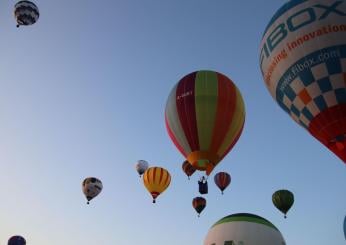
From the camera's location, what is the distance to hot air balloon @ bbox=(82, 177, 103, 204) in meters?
26.7

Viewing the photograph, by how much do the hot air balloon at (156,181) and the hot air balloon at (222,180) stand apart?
9.92 ft

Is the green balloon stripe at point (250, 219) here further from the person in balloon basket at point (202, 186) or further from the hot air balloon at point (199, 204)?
the hot air balloon at point (199, 204)

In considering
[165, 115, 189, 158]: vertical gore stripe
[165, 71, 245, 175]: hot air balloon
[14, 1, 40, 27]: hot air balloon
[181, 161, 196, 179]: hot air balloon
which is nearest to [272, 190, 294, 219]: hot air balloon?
[181, 161, 196, 179]: hot air balloon

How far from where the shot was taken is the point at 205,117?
56.0 ft

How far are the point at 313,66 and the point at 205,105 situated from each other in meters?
5.35

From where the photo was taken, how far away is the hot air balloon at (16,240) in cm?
2628

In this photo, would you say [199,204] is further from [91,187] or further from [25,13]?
[25,13]

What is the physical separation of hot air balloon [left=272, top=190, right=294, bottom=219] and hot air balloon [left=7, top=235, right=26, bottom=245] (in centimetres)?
1580

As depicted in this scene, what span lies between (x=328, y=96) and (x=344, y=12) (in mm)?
2652

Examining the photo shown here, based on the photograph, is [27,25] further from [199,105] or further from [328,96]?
[328,96]

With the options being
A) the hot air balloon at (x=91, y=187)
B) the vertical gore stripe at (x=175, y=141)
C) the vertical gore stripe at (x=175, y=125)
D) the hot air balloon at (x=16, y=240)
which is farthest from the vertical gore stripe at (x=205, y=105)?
the hot air balloon at (x=16, y=240)

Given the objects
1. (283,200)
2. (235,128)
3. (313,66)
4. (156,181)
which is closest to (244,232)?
(235,128)

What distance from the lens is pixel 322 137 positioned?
12977mm

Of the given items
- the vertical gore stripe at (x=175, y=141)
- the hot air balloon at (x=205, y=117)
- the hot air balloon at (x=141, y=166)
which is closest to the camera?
the hot air balloon at (x=205, y=117)
